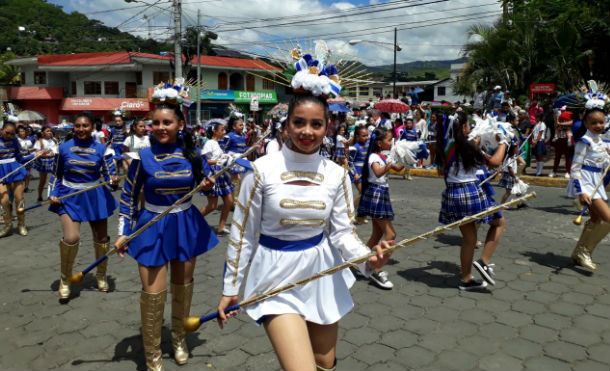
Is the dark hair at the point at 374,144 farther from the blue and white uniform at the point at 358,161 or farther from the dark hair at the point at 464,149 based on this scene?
the blue and white uniform at the point at 358,161

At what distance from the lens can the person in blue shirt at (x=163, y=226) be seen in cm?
371

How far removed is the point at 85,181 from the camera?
223 inches

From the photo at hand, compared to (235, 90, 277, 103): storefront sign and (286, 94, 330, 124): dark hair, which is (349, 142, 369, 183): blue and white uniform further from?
(235, 90, 277, 103): storefront sign

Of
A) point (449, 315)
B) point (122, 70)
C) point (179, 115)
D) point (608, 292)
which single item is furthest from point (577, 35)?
point (122, 70)

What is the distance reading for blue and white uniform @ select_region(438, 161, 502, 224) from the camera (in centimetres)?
527

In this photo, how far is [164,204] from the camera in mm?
3922

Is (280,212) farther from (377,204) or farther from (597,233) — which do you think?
(597,233)

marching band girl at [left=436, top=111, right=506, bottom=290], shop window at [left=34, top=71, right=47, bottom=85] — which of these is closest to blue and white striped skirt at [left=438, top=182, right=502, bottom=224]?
marching band girl at [left=436, top=111, right=506, bottom=290]

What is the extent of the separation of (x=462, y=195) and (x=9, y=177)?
788 centimetres

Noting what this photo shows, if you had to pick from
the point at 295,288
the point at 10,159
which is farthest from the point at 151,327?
the point at 10,159

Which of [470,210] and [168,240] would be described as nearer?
[168,240]

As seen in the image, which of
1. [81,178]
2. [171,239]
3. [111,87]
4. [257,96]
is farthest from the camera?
[257,96]

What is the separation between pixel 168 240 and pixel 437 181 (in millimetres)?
12042

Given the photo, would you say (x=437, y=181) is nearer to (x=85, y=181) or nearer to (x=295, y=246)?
(x=85, y=181)
